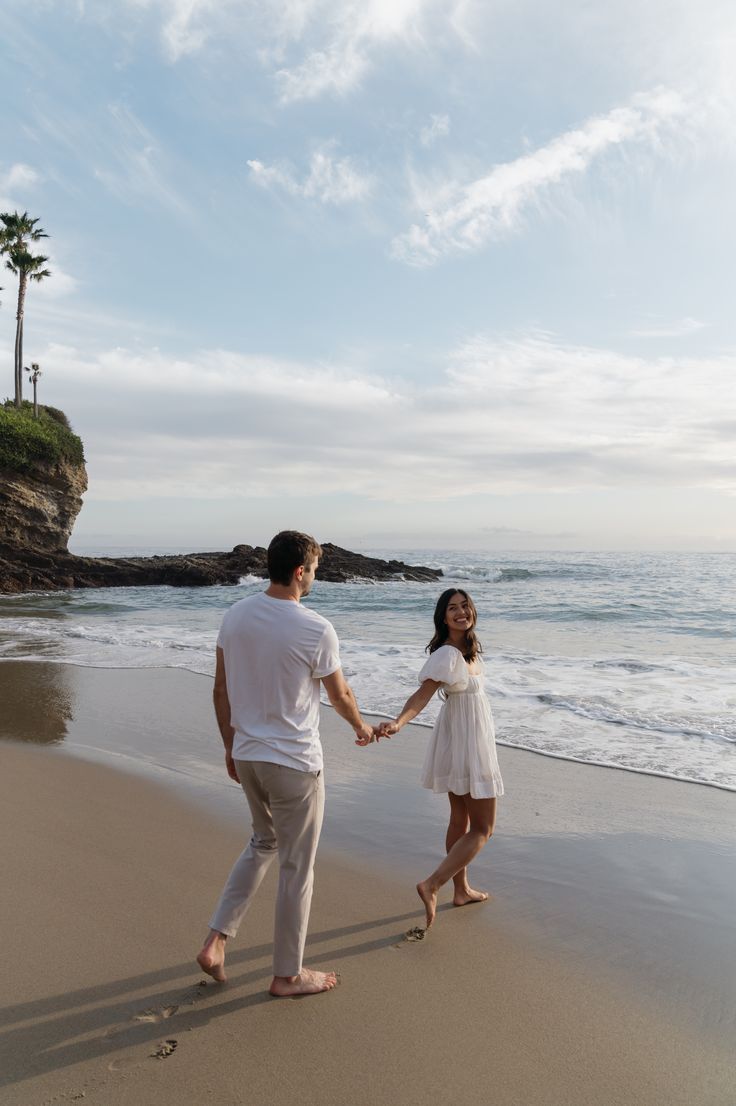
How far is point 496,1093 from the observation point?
8.32 ft

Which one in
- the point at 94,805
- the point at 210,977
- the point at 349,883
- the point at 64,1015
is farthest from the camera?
the point at 94,805

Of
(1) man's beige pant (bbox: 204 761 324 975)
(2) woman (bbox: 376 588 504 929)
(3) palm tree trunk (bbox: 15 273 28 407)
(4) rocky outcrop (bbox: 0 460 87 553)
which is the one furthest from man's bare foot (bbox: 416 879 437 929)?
(3) palm tree trunk (bbox: 15 273 28 407)

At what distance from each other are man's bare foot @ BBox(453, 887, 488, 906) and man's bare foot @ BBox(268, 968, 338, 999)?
1.11 metres

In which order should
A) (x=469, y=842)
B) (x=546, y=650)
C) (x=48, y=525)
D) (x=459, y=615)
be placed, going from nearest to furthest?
(x=469, y=842) < (x=459, y=615) < (x=546, y=650) < (x=48, y=525)

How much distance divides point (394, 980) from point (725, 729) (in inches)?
243

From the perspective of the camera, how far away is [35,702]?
905 cm

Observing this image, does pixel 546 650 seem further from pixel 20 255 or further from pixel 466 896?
pixel 20 255

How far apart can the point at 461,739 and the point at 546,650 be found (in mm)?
11855

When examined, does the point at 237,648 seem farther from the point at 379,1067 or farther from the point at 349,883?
the point at 349,883

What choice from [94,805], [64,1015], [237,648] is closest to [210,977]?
[64,1015]

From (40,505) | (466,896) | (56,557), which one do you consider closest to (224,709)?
(466,896)

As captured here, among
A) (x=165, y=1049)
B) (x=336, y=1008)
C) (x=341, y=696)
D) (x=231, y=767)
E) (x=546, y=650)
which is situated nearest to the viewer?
(x=165, y=1049)

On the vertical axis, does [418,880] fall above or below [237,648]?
below

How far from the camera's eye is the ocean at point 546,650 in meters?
7.75
